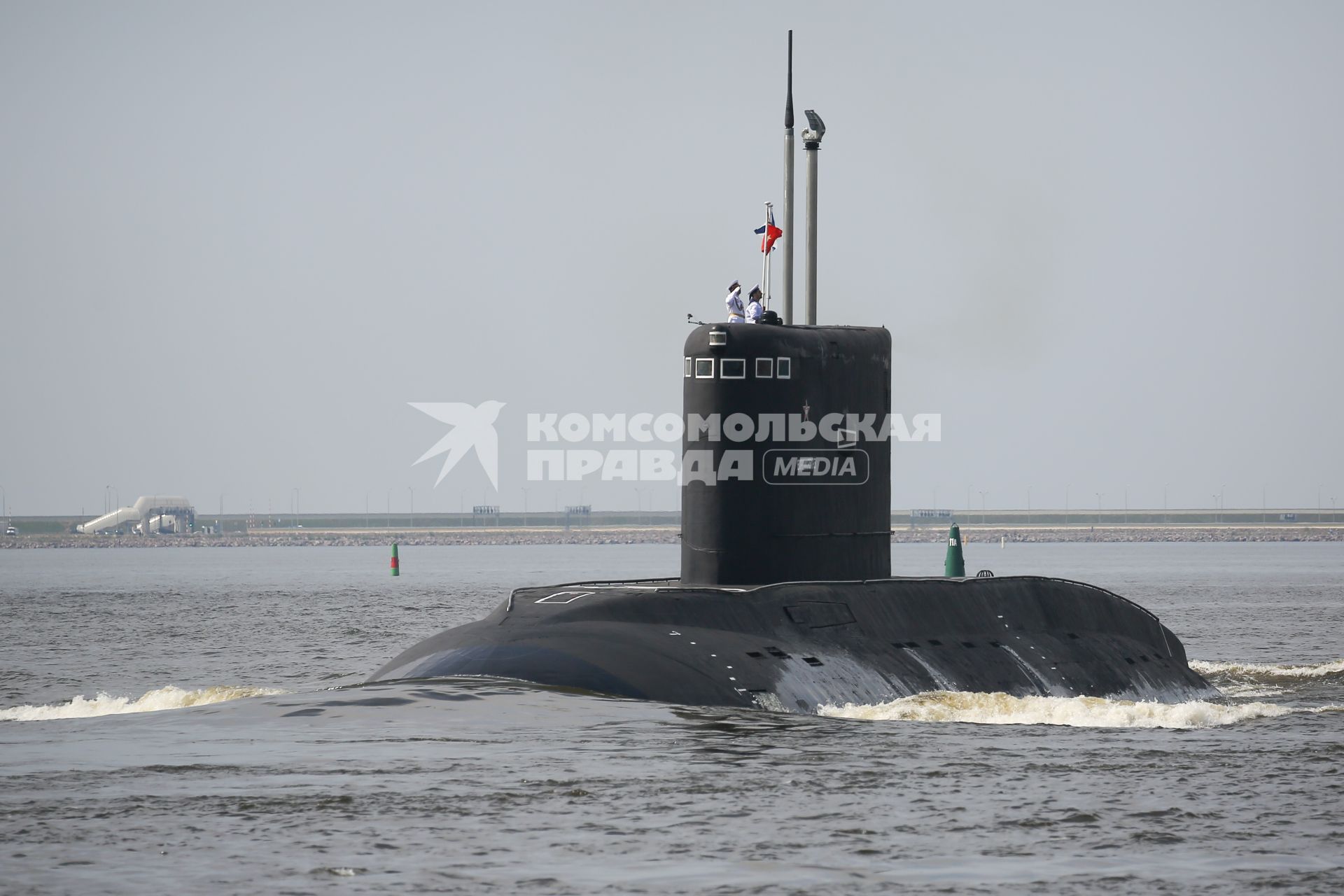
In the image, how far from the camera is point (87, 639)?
3919 cm

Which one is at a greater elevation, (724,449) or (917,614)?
(724,449)

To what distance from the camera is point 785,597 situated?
19625 mm

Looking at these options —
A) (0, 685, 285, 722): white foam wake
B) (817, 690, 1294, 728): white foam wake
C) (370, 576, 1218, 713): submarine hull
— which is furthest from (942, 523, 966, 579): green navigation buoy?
(0, 685, 285, 722): white foam wake

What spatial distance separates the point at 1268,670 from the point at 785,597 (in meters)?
12.9

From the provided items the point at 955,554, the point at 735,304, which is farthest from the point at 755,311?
the point at 955,554

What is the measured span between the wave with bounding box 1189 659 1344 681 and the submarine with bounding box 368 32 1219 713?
5.83 metres

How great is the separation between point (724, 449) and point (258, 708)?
6.70 metres

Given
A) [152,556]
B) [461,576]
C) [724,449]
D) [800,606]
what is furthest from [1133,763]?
[152,556]

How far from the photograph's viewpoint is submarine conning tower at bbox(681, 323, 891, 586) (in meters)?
20.0

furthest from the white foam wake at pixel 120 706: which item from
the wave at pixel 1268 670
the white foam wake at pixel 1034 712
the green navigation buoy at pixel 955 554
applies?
the green navigation buoy at pixel 955 554

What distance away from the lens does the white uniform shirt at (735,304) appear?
20.9m

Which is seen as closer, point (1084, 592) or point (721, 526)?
point (721, 526)

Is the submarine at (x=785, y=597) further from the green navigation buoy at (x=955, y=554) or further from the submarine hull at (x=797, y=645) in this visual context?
the green navigation buoy at (x=955, y=554)

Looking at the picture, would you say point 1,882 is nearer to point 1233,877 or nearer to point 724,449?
point 1233,877
